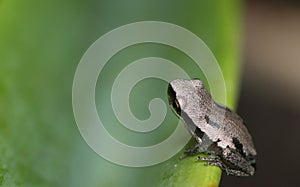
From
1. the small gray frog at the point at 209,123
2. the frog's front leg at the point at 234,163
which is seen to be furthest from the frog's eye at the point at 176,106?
the frog's front leg at the point at 234,163

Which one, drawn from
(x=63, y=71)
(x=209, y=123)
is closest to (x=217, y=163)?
(x=209, y=123)

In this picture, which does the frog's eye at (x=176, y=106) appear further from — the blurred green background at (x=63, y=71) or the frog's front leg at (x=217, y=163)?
the frog's front leg at (x=217, y=163)

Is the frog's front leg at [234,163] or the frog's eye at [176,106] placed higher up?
the frog's eye at [176,106]

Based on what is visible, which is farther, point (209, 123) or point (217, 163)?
point (209, 123)

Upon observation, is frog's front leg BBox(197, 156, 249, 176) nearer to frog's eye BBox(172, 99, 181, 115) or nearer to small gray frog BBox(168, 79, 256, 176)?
small gray frog BBox(168, 79, 256, 176)

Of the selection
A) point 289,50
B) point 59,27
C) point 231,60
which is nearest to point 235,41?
point 231,60

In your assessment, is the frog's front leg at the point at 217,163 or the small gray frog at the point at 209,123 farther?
the small gray frog at the point at 209,123

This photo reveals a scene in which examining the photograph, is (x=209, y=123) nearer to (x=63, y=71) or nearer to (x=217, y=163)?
(x=217, y=163)
